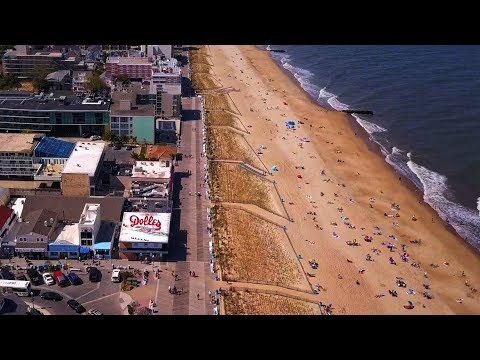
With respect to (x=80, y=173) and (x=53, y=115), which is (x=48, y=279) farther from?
(x=53, y=115)

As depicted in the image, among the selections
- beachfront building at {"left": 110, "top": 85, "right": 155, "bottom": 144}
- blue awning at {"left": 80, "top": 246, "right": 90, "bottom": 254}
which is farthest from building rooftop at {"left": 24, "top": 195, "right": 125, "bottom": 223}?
beachfront building at {"left": 110, "top": 85, "right": 155, "bottom": 144}

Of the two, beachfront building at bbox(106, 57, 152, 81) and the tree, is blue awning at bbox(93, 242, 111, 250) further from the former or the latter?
beachfront building at bbox(106, 57, 152, 81)

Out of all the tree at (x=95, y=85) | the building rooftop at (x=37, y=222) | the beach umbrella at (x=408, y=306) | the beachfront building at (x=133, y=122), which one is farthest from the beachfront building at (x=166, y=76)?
the beach umbrella at (x=408, y=306)

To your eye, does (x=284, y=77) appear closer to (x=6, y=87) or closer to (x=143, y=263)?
(x=6, y=87)

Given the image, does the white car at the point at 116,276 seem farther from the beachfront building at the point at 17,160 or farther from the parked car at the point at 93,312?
the beachfront building at the point at 17,160

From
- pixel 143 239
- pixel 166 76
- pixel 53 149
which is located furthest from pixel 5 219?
pixel 166 76
